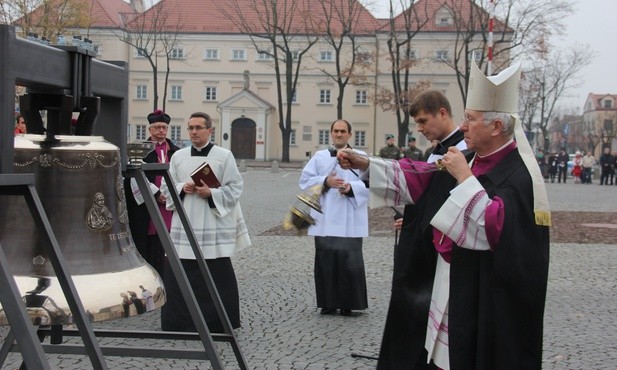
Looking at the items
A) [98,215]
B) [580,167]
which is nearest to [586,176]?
[580,167]

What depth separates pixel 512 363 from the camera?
3.43 metres

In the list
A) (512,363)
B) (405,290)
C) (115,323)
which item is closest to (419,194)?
(405,290)

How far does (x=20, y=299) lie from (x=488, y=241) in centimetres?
204

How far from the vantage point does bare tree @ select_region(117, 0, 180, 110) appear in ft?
191

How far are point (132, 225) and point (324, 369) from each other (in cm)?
283

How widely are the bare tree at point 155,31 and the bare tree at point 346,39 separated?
34.8 ft

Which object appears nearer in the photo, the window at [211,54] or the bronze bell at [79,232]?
the bronze bell at [79,232]

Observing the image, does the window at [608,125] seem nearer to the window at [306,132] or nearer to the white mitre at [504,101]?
the window at [306,132]

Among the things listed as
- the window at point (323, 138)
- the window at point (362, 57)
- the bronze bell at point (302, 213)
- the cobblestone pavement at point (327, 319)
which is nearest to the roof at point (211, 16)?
the window at point (362, 57)

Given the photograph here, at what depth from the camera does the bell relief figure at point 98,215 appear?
2811mm

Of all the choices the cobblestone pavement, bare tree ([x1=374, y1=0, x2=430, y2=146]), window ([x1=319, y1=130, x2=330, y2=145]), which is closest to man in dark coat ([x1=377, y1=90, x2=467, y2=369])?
the cobblestone pavement

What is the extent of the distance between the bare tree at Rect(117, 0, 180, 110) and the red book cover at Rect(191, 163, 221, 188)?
50710 millimetres

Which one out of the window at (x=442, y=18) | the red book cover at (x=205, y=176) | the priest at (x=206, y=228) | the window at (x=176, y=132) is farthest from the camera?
the window at (x=176, y=132)

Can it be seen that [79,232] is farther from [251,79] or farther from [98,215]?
[251,79]
